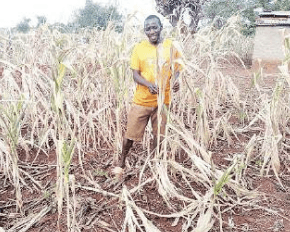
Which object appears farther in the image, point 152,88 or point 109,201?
point 152,88

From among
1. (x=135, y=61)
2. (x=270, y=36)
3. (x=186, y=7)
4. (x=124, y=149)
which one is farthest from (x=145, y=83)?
(x=186, y=7)

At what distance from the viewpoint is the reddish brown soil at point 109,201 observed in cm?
188

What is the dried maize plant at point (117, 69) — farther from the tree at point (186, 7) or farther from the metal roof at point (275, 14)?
the tree at point (186, 7)

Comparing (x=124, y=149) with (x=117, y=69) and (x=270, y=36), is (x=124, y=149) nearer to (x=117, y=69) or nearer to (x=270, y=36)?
(x=117, y=69)

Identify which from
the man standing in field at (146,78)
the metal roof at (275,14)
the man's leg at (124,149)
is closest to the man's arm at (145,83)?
the man standing in field at (146,78)

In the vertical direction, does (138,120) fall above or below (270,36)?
below

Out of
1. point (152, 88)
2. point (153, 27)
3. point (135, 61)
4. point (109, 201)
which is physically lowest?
point (109, 201)

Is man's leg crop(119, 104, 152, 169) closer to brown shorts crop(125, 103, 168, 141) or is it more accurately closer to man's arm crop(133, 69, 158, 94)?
brown shorts crop(125, 103, 168, 141)

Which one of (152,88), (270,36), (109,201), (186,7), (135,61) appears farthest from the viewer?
Answer: (186,7)

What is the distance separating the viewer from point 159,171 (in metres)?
1.79

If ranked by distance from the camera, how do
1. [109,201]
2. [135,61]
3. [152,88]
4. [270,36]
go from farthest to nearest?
[270,36], [135,61], [152,88], [109,201]

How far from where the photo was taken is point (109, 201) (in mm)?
2023

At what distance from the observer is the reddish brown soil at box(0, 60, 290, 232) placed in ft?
6.15

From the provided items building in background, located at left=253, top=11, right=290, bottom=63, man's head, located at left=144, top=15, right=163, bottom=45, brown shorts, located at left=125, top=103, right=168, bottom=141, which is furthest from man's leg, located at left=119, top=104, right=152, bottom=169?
building in background, located at left=253, top=11, right=290, bottom=63
